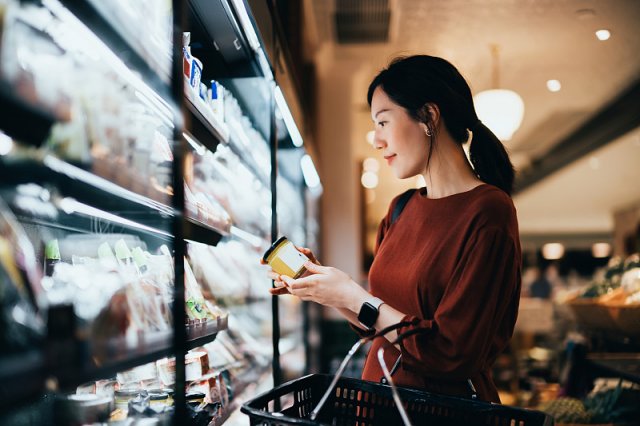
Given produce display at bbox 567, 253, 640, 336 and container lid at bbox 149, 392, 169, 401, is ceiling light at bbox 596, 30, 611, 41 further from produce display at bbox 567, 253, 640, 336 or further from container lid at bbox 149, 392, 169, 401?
container lid at bbox 149, 392, 169, 401

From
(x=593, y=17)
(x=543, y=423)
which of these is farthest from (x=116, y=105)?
(x=593, y=17)

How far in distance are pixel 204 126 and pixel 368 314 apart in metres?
0.73

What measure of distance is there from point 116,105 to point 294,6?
8.31 feet

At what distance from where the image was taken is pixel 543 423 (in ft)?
3.50

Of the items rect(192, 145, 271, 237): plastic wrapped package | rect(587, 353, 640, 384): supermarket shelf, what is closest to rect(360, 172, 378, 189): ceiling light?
rect(587, 353, 640, 384): supermarket shelf

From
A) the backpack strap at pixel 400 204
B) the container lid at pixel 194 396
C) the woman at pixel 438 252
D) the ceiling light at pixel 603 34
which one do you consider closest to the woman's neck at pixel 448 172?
the woman at pixel 438 252

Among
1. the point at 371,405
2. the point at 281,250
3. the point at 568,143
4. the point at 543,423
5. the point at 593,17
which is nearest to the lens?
the point at 543,423

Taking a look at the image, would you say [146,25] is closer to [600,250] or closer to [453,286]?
[453,286]

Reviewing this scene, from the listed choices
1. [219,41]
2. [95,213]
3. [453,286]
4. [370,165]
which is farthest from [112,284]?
[370,165]

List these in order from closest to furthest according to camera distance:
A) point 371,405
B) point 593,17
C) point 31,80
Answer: point 31,80 < point 371,405 < point 593,17

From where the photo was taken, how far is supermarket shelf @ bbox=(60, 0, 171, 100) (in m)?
0.97

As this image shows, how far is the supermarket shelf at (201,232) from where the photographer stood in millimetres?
1482

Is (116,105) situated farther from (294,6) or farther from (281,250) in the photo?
(294,6)

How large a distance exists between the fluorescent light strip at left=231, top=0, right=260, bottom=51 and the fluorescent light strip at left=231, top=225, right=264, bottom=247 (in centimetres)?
66
